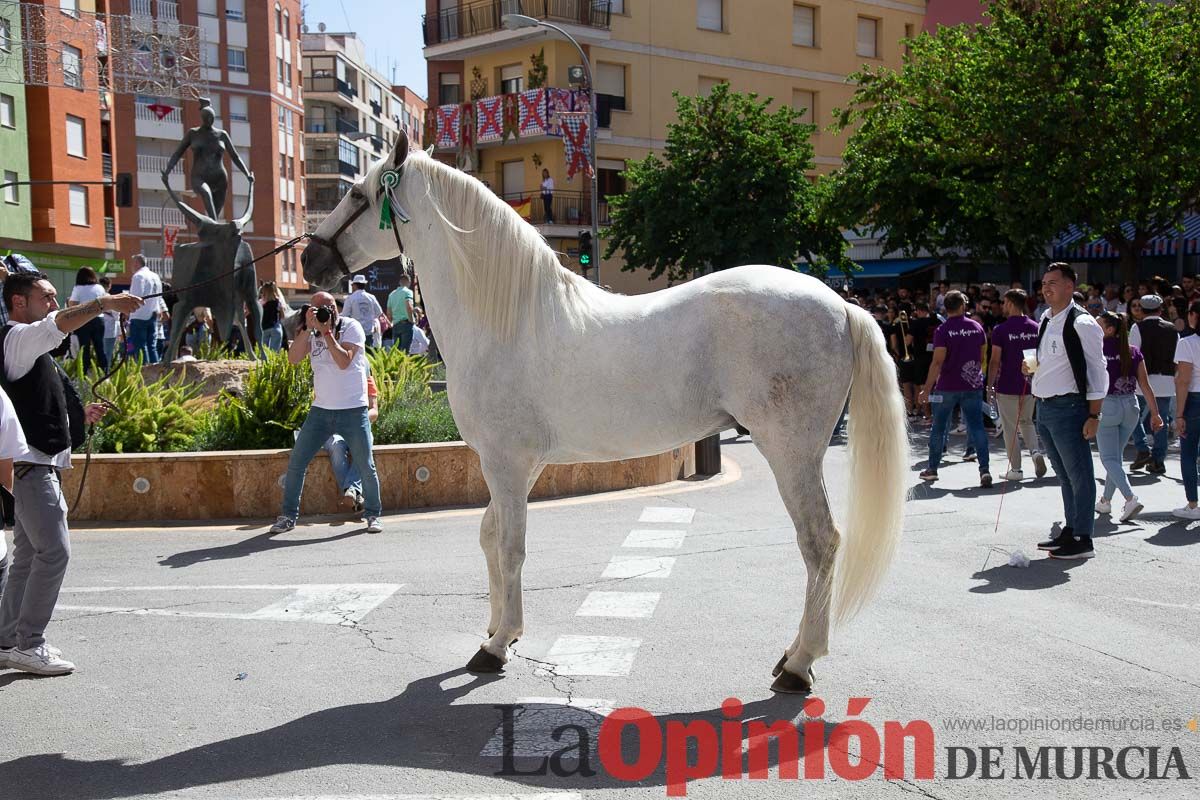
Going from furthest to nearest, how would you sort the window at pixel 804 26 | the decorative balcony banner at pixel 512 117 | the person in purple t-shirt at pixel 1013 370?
the window at pixel 804 26 → the decorative balcony banner at pixel 512 117 → the person in purple t-shirt at pixel 1013 370

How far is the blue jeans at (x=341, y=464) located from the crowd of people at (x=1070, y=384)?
5824 mm

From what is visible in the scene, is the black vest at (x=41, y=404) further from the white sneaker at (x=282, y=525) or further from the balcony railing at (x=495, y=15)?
the balcony railing at (x=495, y=15)

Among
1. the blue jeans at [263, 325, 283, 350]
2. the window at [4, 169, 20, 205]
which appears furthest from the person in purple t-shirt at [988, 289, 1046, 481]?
the window at [4, 169, 20, 205]

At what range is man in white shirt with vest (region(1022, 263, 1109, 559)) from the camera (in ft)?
24.9

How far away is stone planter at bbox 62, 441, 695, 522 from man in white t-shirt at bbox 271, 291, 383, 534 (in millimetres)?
665

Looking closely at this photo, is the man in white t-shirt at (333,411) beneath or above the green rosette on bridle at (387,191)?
beneath

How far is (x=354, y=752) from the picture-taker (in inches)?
166

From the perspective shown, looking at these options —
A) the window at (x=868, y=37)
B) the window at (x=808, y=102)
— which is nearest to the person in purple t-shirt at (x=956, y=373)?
the window at (x=808, y=102)

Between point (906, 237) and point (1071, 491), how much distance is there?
70.6 ft

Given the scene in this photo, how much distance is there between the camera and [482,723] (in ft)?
14.8

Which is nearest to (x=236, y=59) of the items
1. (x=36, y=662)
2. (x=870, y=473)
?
(x=36, y=662)

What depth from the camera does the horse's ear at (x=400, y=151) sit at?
203 inches

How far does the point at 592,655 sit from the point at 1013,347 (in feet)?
26.2

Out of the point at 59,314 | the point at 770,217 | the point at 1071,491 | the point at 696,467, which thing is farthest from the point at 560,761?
the point at 770,217
